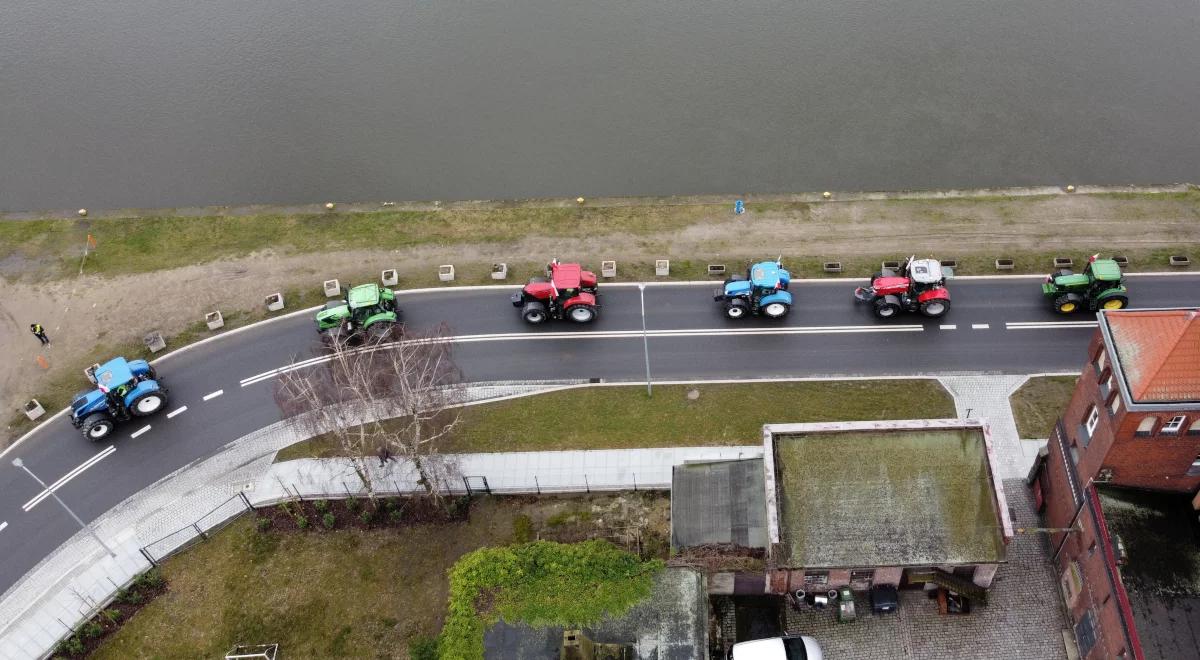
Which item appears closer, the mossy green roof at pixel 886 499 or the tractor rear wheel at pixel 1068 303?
the mossy green roof at pixel 886 499

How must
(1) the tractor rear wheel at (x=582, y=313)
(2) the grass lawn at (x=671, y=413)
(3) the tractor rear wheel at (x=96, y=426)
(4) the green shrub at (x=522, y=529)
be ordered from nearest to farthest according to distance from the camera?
(4) the green shrub at (x=522, y=529) → (2) the grass lawn at (x=671, y=413) → (3) the tractor rear wheel at (x=96, y=426) → (1) the tractor rear wheel at (x=582, y=313)

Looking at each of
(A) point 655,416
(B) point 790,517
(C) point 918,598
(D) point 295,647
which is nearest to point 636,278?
(A) point 655,416

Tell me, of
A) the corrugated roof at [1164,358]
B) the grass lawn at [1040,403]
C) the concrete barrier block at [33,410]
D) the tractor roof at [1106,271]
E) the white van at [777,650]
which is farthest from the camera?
the concrete barrier block at [33,410]

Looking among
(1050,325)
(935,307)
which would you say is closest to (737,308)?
(935,307)

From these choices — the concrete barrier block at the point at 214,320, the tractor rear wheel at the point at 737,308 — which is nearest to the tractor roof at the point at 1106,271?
the tractor rear wheel at the point at 737,308

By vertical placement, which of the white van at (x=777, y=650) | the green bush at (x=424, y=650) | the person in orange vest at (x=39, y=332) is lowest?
the white van at (x=777, y=650)

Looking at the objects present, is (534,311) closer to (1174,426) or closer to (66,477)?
(66,477)

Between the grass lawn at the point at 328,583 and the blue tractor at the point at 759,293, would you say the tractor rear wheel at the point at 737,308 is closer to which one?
the blue tractor at the point at 759,293

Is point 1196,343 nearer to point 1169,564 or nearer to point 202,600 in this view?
point 1169,564
